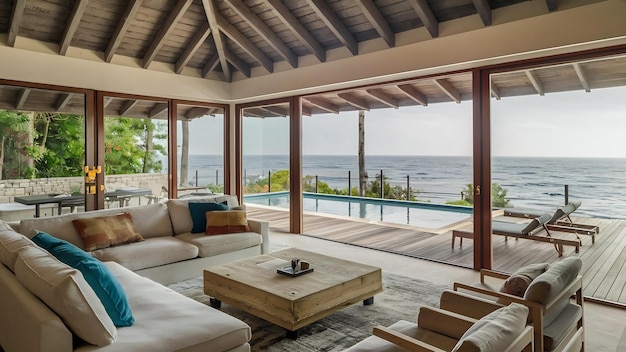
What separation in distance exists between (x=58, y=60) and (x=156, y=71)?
1.41m

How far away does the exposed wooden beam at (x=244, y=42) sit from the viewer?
6.22 m

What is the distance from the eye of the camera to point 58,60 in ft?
18.2

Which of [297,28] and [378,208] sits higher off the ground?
[297,28]

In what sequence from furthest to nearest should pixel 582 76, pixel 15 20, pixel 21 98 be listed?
pixel 21 98 → pixel 15 20 → pixel 582 76

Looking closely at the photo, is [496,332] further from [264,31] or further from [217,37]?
[217,37]

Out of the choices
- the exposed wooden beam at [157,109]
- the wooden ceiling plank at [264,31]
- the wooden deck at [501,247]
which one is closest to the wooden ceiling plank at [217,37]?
the wooden ceiling plank at [264,31]

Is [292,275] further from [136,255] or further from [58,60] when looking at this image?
[58,60]

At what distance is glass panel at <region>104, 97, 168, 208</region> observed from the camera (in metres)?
6.19

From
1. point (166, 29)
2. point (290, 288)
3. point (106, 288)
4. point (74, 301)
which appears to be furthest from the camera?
point (166, 29)

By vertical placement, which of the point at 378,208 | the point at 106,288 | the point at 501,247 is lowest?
the point at 501,247

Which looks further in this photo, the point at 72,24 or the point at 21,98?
the point at 21,98

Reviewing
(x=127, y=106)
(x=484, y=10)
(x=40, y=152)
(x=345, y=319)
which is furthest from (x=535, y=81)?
(x=40, y=152)

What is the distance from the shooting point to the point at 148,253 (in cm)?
412

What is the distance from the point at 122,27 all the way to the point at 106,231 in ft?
9.56
